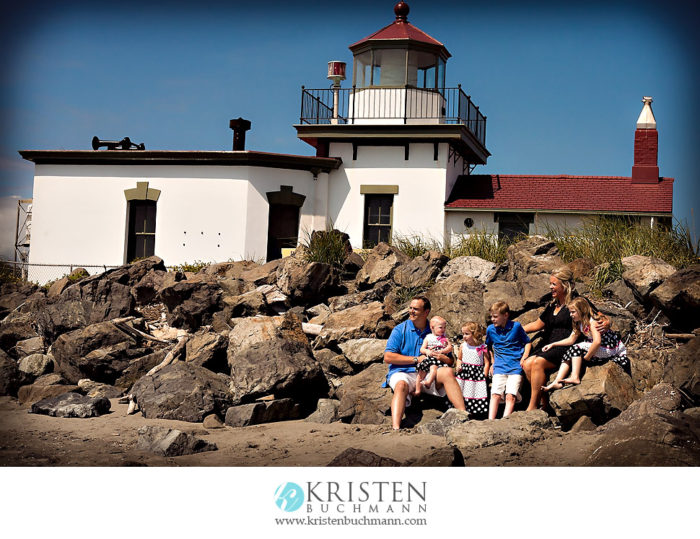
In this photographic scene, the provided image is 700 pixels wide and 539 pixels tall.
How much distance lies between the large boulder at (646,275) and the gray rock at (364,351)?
2859 millimetres

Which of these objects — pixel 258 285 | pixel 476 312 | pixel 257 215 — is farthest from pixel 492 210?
pixel 476 312

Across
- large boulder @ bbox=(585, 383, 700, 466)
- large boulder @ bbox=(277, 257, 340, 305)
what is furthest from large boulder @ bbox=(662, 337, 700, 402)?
large boulder @ bbox=(277, 257, 340, 305)

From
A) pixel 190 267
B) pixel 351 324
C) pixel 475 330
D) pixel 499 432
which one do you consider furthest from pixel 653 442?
pixel 190 267

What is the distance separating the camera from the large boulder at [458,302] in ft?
26.7

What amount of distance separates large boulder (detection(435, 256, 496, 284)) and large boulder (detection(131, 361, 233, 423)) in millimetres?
3478

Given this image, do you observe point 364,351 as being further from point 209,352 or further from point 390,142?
point 390,142

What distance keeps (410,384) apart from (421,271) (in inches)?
135

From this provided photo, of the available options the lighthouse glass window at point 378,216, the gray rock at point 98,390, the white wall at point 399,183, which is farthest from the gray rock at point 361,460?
the lighthouse glass window at point 378,216

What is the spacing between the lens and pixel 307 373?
24.2 feet

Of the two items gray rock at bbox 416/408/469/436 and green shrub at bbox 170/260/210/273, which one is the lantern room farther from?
gray rock at bbox 416/408/469/436

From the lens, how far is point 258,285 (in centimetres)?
1084

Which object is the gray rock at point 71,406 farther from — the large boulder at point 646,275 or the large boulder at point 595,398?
the large boulder at point 646,275

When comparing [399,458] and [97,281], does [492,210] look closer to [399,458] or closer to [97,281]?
[97,281]
